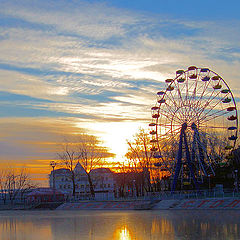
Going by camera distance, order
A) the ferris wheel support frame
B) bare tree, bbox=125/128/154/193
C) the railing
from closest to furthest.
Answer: the railing → the ferris wheel support frame → bare tree, bbox=125/128/154/193

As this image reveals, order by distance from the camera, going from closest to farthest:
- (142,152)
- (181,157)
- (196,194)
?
(196,194) → (181,157) → (142,152)

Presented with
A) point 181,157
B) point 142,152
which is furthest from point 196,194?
point 142,152

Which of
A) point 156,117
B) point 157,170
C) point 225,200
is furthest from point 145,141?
point 225,200

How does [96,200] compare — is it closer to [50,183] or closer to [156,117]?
[156,117]

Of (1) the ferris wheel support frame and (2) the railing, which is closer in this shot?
(2) the railing

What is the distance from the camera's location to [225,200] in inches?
1800

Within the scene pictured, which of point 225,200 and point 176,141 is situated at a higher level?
point 176,141

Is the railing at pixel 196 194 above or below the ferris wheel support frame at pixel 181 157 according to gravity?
below

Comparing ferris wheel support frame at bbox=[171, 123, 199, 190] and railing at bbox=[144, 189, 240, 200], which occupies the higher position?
ferris wheel support frame at bbox=[171, 123, 199, 190]

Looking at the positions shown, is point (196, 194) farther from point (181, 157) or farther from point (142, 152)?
point (142, 152)

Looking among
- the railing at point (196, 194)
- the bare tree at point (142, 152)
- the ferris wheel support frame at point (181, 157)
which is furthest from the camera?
the bare tree at point (142, 152)

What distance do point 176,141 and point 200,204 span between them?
41.1 ft

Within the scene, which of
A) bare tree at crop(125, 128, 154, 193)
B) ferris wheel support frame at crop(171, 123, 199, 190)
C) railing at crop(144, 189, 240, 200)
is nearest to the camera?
railing at crop(144, 189, 240, 200)

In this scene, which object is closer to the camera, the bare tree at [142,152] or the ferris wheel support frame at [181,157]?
the ferris wheel support frame at [181,157]
